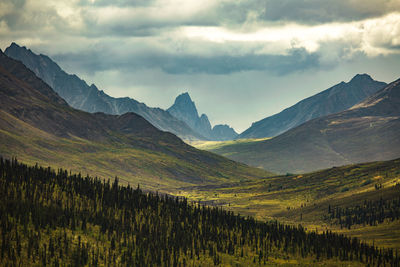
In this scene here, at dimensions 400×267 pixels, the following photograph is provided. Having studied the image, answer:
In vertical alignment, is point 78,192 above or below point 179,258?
above

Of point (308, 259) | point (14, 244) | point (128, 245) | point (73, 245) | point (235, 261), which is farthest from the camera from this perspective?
point (308, 259)

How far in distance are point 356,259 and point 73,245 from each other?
110191 millimetres

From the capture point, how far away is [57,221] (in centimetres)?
16650

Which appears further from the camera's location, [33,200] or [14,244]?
[33,200]

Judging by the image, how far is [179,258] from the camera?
6895 inches

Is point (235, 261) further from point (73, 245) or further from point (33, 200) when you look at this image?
point (33, 200)

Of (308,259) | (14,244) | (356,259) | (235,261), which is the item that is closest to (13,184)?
(14,244)

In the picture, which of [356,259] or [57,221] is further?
[356,259]

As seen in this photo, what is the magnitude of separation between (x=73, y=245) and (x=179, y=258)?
37589 mm

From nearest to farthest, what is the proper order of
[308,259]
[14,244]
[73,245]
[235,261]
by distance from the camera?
[14,244] < [73,245] < [235,261] < [308,259]

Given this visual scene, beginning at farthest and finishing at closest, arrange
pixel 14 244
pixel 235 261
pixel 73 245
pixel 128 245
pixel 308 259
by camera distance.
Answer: pixel 308 259
pixel 235 261
pixel 128 245
pixel 73 245
pixel 14 244

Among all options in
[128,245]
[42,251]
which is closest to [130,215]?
[128,245]

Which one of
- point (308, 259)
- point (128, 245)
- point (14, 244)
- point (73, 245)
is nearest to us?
point (14, 244)

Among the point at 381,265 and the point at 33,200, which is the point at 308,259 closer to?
the point at 381,265
